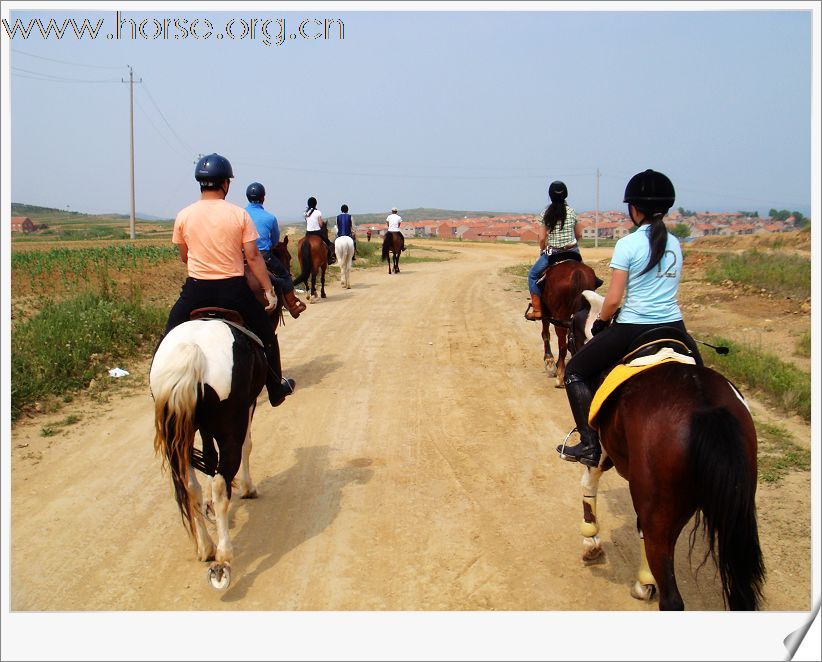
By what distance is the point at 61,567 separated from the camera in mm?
4996

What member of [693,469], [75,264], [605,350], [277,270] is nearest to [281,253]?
[277,270]

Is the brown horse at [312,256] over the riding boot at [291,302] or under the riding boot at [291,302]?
over

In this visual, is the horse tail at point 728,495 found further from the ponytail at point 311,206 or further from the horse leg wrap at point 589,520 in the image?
the ponytail at point 311,206

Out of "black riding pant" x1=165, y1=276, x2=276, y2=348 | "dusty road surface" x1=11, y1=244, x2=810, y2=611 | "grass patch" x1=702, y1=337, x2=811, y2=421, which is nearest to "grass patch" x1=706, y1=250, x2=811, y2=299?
→ "grass patch" x1=702, y1=337, x2=811, y2=421

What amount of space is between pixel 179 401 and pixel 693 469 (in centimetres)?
305

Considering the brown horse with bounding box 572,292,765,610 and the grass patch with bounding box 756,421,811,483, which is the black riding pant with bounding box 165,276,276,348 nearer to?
the brown horse with bounding box 572,292,765,610

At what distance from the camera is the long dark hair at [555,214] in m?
9.35

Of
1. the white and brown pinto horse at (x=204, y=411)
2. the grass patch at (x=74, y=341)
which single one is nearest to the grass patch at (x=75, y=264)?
the grass patch at (x=74, y=341)

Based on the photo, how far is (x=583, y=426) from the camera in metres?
5.10

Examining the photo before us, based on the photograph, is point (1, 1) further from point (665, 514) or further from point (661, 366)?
point (665, 514)

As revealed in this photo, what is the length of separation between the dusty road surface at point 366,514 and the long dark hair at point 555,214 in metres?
2.14

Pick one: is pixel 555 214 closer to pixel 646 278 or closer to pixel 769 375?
pixel 769 375

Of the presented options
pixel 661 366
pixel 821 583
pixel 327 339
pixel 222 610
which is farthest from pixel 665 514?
pixel 327 339

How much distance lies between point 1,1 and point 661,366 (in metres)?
4.99
